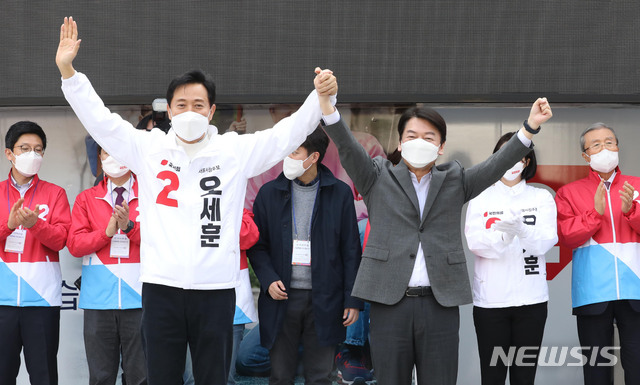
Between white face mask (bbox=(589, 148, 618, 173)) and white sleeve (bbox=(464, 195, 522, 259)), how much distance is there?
2.16ft

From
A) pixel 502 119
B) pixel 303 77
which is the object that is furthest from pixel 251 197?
pixel 502 119

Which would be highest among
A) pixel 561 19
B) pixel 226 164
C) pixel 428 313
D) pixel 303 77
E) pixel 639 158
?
pixel 561 19

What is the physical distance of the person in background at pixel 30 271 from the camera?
3.79m

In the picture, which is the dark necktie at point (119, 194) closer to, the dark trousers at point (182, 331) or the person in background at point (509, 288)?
the dark trousers at point (182, 331)

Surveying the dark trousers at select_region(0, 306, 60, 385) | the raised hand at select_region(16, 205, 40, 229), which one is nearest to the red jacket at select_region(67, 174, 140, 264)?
the raised hand at select_region(16, 205, 40, 229)

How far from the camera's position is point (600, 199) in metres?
3.75

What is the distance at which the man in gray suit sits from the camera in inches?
117

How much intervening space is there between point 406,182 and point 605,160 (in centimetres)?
142

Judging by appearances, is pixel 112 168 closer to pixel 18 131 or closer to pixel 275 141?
pixel 18 131

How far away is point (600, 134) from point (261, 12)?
2038 mm

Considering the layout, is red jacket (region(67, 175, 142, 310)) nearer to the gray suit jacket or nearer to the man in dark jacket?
the man in dark jacket

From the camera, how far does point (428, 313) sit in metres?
2.97

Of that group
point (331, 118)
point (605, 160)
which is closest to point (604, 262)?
point (605, 160)

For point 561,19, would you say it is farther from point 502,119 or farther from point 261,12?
point 261,12
